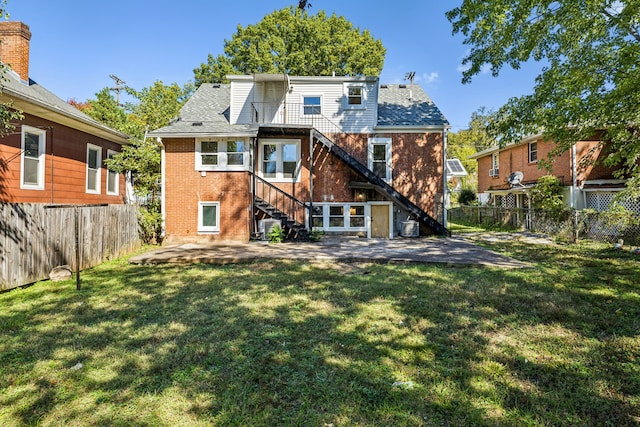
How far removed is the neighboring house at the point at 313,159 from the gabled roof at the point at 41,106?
2497mm

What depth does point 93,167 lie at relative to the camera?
41.9 feet

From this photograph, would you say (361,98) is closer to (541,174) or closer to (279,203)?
(279,203)

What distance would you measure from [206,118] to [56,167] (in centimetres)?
636

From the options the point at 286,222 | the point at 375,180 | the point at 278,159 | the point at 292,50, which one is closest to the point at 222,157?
the point at 278,159

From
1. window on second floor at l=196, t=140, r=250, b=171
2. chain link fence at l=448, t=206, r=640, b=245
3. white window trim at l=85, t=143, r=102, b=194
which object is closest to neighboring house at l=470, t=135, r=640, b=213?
chain link fence at l=448, t=206, r=640, b=245

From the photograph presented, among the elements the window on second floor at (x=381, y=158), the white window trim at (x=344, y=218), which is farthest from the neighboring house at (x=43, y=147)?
the window on second floor at (x=381, y=158)

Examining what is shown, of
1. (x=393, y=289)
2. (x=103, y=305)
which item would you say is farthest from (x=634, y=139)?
(x=103, y=305)

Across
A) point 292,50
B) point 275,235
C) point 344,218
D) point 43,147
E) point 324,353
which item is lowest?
point 324,353

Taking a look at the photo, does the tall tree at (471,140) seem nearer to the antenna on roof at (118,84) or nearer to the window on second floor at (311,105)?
the window on second floor at (311,105)

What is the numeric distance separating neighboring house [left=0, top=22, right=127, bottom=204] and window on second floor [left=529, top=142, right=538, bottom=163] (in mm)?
23124

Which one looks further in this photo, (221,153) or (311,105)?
(311,105)

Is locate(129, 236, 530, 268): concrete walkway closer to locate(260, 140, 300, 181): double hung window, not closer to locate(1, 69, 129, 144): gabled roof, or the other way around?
locate(260, 140, 300, 181): double hung window

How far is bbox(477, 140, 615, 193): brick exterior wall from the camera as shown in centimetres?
1614

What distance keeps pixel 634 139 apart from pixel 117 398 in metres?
12.1
